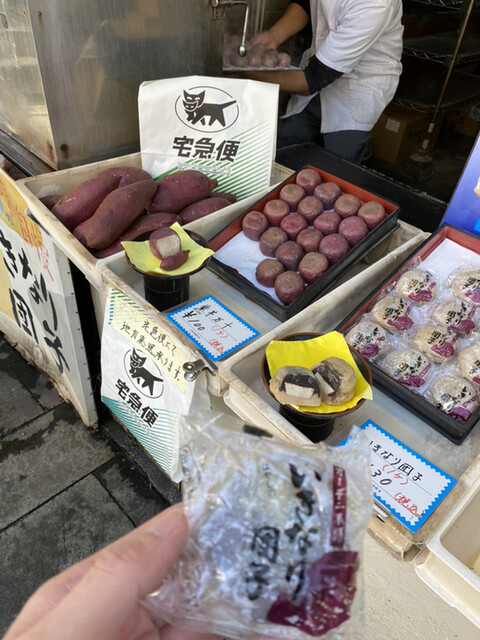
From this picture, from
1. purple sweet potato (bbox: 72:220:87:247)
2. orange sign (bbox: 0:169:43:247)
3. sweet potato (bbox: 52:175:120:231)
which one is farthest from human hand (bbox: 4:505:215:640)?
orange sign (bbox: 0:169:43:247)

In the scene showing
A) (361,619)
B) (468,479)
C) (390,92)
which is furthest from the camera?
(390,92)

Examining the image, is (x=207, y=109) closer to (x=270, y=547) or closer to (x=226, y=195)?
(x=226, y=195)

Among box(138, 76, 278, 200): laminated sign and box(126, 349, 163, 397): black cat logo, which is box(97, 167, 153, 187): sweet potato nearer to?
box(138, 76, 278, 200): laminated sign

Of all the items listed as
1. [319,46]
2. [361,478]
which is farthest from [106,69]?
[361,478]

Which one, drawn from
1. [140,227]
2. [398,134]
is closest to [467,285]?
[140,227]

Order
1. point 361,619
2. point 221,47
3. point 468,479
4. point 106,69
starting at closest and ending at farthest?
point 361,619, point 468,479, point 106,69, point 221,47

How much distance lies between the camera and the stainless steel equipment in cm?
159

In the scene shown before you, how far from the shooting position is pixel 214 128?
171cm

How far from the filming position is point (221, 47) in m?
2.03

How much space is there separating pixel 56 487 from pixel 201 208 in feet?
4.64

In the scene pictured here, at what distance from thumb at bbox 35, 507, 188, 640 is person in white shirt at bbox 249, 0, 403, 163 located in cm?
214

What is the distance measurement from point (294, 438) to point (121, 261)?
0.78 m

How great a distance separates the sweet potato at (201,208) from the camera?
1640mm

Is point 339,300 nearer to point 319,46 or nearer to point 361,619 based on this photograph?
point 361,619
